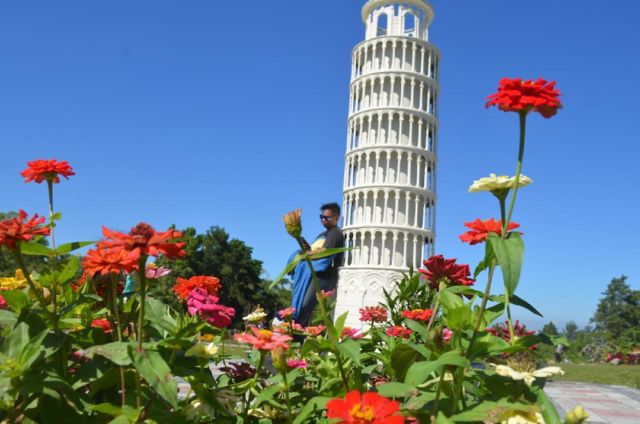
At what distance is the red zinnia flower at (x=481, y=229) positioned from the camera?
1.30 meters

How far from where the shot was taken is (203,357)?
1271 mm

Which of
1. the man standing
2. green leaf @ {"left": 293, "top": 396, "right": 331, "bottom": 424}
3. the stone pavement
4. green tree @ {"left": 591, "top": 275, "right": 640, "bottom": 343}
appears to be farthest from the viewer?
green tree @ {"left": 591, "top": 275, "right": 640, "bottom": 343}

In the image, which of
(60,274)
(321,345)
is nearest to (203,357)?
(321,345)

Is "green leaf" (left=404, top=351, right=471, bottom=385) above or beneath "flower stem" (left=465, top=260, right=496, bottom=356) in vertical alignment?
beneath

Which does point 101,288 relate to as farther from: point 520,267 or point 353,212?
point 353,212

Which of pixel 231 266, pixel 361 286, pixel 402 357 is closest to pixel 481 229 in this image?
pixel 402 357

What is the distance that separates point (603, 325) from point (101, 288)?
2559 inches

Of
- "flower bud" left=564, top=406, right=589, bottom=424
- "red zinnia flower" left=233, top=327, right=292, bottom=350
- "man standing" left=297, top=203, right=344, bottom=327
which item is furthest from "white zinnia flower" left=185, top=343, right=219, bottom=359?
"man standing" left=297, top=203, right=344, bottom=327

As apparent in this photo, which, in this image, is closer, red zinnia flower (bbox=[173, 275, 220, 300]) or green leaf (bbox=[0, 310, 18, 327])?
green leaf (bbox=[0, 310, 18, 327])

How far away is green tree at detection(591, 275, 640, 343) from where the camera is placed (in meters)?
51.6

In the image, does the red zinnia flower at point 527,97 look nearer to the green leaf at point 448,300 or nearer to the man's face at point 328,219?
the green leaf at point 448,300

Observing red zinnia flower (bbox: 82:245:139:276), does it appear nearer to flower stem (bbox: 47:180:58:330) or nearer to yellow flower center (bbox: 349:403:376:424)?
flower stem (bbox: 47:180:58:330)

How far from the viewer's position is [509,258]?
3.26ft

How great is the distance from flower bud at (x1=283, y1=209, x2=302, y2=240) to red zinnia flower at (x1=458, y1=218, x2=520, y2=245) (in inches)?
16.6
